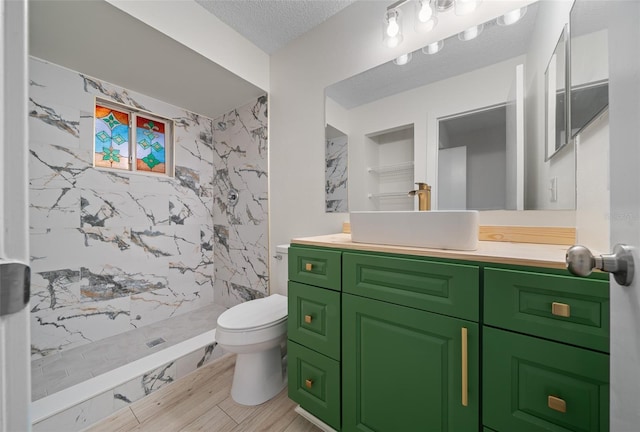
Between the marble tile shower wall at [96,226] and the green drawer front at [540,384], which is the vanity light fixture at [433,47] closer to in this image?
the green drawer front at [540,384]

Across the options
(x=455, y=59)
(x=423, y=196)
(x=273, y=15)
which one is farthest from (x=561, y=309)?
(x=273, y=15)

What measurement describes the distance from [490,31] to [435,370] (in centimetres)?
151

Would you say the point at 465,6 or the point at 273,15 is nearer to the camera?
the point at 465,6

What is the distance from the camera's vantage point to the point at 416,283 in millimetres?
882

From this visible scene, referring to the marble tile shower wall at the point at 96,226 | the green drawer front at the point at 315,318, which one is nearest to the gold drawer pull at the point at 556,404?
the green drawer front at the point at 315,318

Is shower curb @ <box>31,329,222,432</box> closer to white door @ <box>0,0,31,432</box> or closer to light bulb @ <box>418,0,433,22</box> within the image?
white door @ <box>0,0,31,432</box>

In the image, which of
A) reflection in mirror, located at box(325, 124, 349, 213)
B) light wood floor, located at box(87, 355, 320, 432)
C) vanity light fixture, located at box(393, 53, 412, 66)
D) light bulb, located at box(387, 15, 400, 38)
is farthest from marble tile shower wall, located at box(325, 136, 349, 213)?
light wood floor, located at box(87, 355, 320, 432)

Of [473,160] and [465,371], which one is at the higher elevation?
[473,160]

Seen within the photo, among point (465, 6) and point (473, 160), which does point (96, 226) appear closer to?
point (473, 160)

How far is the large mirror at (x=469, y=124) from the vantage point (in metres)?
1.08

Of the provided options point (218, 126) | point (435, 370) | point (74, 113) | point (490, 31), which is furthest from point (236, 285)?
point (490, 31)

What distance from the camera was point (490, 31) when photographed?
1187mm

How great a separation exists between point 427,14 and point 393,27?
176mm

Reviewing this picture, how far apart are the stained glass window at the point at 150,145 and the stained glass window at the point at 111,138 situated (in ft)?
0.29
